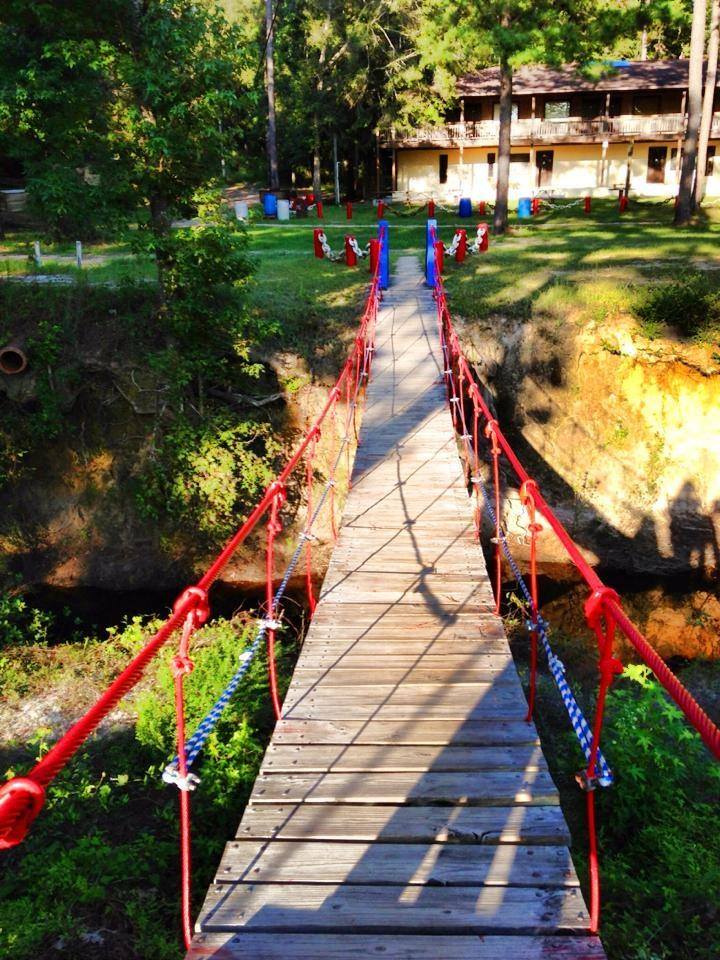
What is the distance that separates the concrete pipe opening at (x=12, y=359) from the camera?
44.2 ft

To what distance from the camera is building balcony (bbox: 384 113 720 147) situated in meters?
32.0

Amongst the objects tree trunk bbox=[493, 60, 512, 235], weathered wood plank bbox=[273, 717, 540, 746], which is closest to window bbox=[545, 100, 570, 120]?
tree trunk bbox=[493, 60, 512, 235]

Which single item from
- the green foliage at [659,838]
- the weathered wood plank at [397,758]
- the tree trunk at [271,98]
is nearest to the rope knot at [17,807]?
the weathered wood plank at [397,758]

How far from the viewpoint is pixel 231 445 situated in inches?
541

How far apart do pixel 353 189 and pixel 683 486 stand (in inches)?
1112

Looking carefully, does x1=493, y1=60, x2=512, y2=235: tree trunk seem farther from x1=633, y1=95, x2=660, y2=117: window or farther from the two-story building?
x1=633, y1=95, x2=660, y2=117: window

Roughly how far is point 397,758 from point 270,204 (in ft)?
90.6

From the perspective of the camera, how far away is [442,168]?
34.6m

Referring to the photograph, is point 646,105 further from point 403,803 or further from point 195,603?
point 195,603

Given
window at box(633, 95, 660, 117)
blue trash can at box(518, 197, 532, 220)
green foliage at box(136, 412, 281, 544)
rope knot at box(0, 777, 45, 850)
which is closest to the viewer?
rope knot at box(0, 777, 45, 850)

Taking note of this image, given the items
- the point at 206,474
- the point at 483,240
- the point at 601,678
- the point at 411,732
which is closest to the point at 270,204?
the point at 483,240

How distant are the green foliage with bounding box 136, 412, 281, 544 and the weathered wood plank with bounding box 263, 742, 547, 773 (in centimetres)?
985

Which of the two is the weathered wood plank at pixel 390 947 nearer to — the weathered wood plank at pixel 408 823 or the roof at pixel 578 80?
the weathered wood plank at pixel 408 823

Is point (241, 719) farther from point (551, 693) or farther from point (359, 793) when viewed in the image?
point (359, 793)
